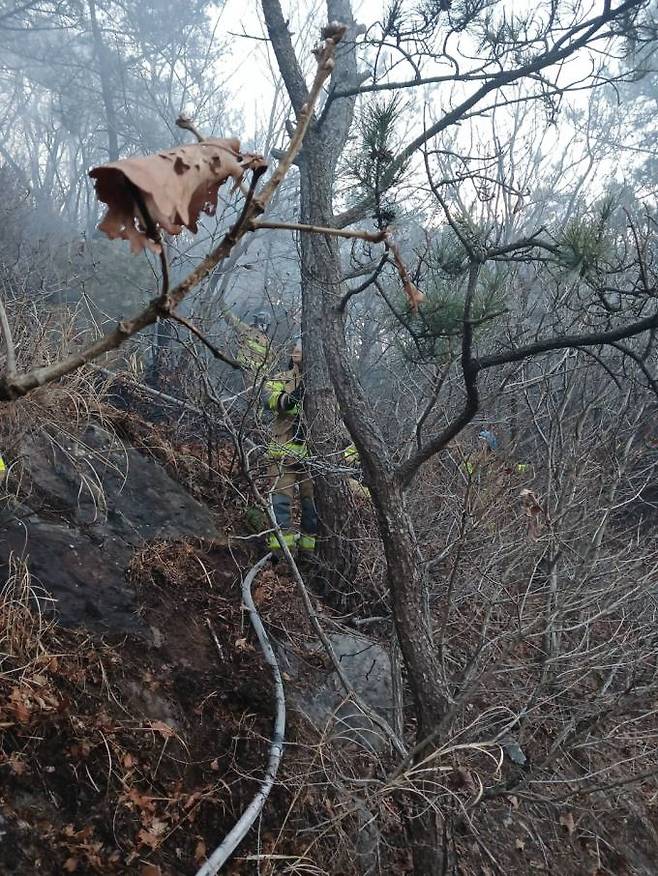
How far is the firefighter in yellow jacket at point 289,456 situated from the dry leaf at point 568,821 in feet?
8.23

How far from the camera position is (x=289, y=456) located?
496cm

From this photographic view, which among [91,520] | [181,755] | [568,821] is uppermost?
[91,520]

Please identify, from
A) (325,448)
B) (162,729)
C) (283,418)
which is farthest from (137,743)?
(283,418)

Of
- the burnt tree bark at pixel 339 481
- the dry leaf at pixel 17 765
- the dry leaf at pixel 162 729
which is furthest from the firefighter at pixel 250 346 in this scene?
the dry leaf at pixel 17 765

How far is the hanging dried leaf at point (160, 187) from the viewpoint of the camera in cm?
72

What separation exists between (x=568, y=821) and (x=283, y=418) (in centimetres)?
357

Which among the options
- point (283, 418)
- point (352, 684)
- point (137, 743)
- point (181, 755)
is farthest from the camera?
point (283, 418)

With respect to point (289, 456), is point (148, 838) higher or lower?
lower

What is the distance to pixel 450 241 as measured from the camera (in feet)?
9.78

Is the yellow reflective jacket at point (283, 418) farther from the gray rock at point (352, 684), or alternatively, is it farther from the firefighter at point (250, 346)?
the gray rock at point (352, 684)

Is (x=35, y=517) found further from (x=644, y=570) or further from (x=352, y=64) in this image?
(x=352, y=64)

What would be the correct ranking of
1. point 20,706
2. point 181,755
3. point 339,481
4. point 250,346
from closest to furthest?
point 20,706 < point 181,755 < point 339,481 < point 250,346

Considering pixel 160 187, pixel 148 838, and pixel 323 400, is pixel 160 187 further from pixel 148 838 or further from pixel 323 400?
pixel 323 400

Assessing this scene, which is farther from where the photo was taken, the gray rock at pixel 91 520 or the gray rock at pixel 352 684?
the gray rock at pixel 352 684
